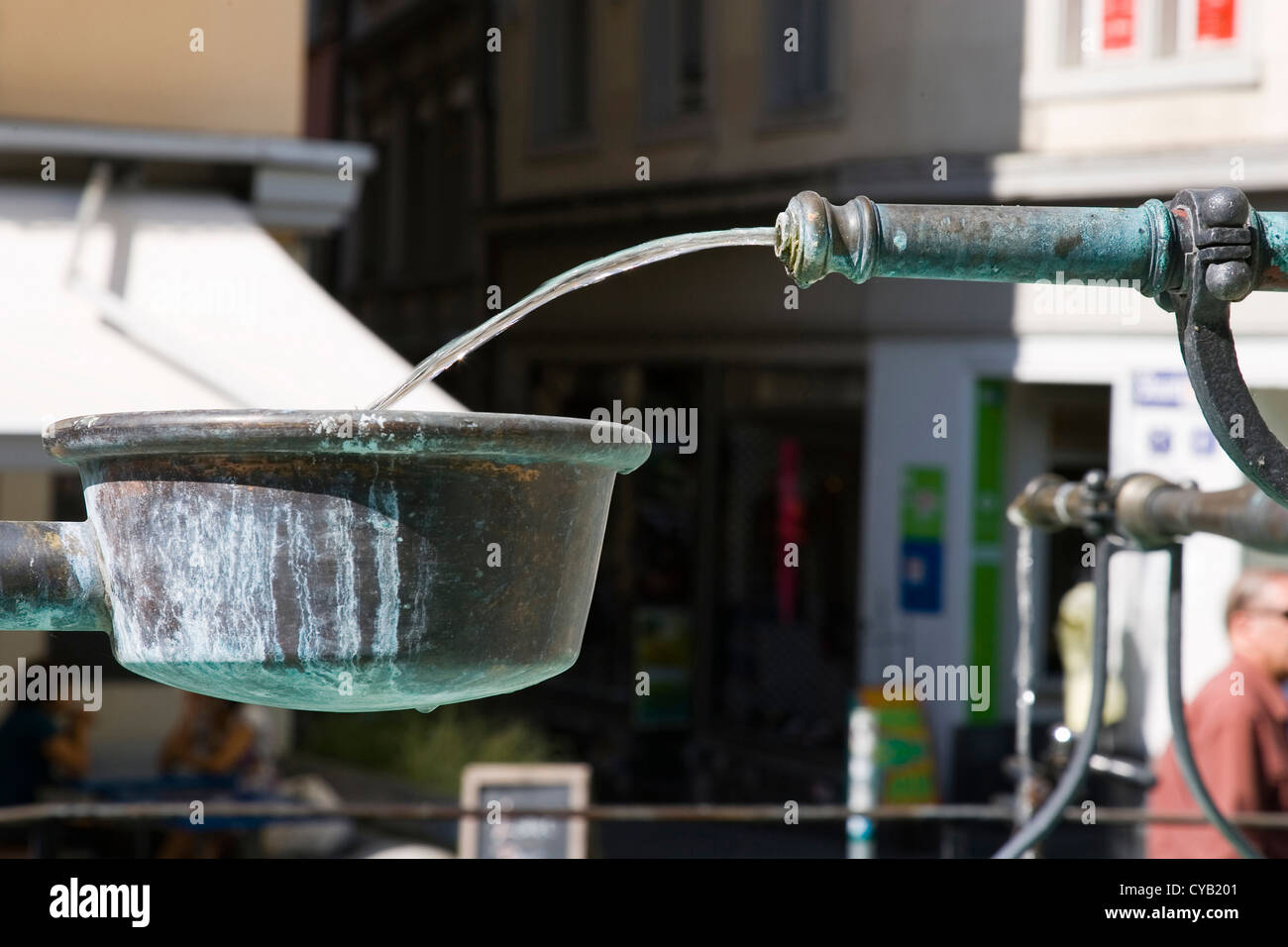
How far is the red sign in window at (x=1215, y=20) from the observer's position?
9812 mm

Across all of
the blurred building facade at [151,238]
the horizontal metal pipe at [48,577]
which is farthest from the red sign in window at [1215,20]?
the horizontal metal pipe at [48,577]

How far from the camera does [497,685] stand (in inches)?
67.9

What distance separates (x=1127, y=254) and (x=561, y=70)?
13.9 metres

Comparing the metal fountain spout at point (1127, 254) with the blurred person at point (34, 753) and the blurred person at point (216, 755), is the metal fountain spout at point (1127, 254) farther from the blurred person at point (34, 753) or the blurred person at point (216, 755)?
the blurred person at point (34, 753)

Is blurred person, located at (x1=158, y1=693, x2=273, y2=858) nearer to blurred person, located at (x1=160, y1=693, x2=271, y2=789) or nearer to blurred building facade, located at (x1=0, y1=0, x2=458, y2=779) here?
blurred person, located at (x1=160, y1=693, x2=271, y2=789)

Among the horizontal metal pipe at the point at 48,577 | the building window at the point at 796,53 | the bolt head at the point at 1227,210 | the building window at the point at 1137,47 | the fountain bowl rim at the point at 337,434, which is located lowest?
the horizontal metal pipe at the point at 48,577

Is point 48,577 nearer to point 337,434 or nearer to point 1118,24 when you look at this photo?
point 337,434

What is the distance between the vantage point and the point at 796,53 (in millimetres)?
12516

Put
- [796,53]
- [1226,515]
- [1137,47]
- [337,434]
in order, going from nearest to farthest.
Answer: [337,434] → [1226,515] → [1137,47] → [796,53]

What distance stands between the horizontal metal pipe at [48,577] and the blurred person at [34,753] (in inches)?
236

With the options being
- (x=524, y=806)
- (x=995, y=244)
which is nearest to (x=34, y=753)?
(x=524, y=806)

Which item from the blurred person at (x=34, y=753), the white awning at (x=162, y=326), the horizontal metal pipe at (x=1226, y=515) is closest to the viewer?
the horizontal metal pipe at (x=1226, y=515)

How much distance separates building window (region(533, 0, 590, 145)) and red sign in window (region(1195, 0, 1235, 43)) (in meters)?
6.12
